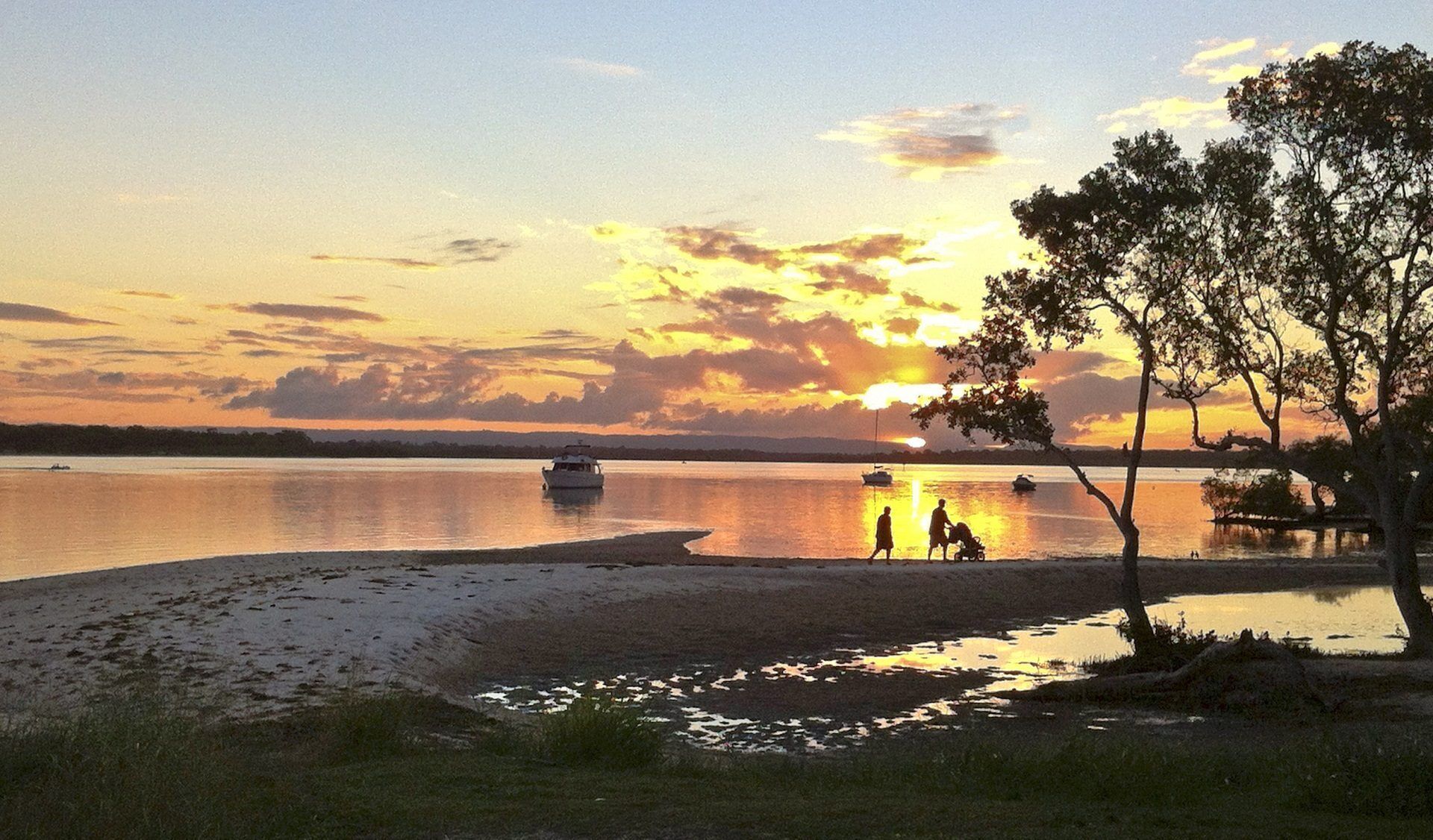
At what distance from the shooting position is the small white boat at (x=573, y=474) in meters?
110

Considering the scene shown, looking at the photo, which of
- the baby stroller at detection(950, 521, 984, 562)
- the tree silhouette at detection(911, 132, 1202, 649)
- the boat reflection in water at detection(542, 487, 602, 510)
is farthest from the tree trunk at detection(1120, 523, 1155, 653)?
the boat reflection in water at detection(542, 487, 602, 510)

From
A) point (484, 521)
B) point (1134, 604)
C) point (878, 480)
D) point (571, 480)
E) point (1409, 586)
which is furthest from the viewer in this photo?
point (878, 480)

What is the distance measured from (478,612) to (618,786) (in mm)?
15151

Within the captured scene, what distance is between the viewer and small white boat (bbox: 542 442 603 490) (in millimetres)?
110000

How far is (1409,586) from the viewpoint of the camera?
67.8 feet

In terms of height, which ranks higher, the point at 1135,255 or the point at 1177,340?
the point at 1135,255

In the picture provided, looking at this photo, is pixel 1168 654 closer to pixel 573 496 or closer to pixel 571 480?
pixel 573 496

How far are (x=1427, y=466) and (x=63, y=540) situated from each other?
48132 millimetres

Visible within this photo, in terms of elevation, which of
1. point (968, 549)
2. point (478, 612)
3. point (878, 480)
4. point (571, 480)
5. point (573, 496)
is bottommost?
point (478, 612)

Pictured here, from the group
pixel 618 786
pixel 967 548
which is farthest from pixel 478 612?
pixel 967 548

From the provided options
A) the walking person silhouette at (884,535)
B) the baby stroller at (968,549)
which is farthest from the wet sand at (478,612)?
the walking person silhouette at (884,535)

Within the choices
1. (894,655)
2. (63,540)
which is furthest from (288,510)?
(894,655)

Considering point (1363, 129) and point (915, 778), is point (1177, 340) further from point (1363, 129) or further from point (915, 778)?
point (915, 778)

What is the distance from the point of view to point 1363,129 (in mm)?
19719
